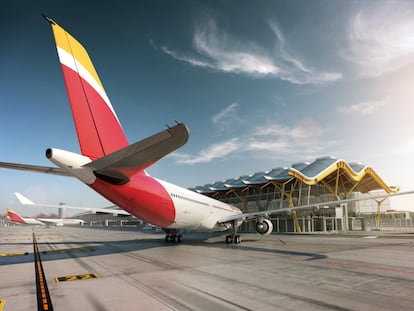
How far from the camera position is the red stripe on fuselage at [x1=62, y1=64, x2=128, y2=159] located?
10.7 meters

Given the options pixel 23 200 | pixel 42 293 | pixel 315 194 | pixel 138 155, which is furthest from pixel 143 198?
pixel 315 194

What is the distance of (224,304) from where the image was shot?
6.62 meters

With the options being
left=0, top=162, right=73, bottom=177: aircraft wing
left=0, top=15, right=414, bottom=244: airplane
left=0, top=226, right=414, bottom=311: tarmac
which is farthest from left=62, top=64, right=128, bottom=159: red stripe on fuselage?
left=0, top=226, right=414, bottom=311: tarmac

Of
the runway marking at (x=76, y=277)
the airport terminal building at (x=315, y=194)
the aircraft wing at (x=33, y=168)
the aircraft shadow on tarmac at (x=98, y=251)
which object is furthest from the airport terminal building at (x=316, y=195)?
the runway marking at (x=76, y=277)

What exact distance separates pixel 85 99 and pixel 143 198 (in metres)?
5.93

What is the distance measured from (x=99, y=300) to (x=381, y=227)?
2751 inches

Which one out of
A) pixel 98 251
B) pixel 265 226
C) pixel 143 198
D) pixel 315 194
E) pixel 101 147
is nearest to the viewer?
pixel 101 147

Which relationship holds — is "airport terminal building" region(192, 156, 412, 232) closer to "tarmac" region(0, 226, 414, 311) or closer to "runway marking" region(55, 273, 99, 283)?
"tarmac" region(0, 226, 414, 311)

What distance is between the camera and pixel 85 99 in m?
11.0

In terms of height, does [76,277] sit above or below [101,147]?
below

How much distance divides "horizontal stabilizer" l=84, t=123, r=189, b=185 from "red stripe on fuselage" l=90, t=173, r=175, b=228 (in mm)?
797

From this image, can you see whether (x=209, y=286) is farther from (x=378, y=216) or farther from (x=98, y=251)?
(x=378, y=216)

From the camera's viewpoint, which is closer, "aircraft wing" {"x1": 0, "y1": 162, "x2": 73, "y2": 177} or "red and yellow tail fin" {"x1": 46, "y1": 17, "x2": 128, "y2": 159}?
"aircraft wing" {"x1": 0, "y1": 162, "x2": 73, "y2": 177}

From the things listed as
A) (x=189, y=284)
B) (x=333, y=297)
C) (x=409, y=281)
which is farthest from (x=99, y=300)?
(x=409, y=281)
